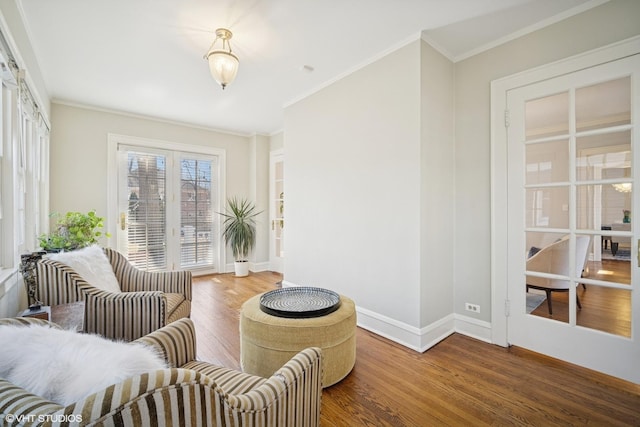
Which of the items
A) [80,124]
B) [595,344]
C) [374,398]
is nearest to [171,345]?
[374,398]

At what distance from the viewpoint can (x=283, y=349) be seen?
1.83 meters

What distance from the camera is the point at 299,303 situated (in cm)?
213

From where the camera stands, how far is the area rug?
7.64 feet

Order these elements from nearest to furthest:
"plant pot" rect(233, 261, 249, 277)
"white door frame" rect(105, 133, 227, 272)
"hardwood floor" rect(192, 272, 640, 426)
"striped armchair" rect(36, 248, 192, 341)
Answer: "hardwood floor" rect(192, 272, 640, 426) < "striped armchair" rect(36, 248, 192, 341) < "white door frame" rect(105, 133, 227, 272) < "plant pot" rect(233, 261, 249, 277)

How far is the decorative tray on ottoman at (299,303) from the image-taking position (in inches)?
76.0

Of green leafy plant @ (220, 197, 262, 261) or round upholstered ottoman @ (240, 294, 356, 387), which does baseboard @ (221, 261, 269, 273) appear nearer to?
green leafy plant @ (220, 197, 262, 261)

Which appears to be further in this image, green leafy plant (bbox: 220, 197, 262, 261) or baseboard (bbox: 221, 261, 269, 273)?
baseboard (bbox: 221, 261, 269, 273)

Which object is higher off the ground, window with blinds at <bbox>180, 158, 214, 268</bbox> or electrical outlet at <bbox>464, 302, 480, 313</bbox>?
window with blinds at <bbox>180, 158, 214, 268</bbox>

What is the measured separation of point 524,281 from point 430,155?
1310 millimetres

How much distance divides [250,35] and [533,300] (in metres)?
3.24

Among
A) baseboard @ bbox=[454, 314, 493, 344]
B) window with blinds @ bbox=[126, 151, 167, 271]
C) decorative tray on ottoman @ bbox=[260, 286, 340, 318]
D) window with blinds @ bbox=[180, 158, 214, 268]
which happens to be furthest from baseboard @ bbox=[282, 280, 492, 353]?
window with blinds @ bbox=[126, 151, 167, 271]

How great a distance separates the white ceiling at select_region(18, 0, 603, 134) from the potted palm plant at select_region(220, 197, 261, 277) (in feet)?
7.43

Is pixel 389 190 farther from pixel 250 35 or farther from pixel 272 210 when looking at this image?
pixel 272 210

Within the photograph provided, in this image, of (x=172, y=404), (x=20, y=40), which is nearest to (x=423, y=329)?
(x=172, y=404)
